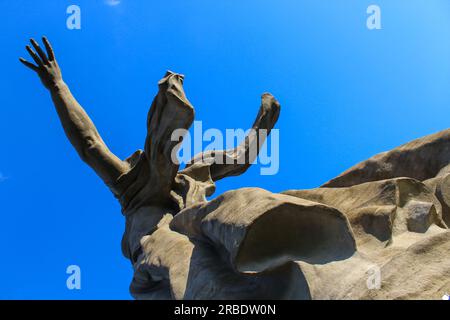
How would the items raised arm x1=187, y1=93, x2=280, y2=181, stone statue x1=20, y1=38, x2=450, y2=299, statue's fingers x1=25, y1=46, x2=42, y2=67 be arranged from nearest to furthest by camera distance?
stone statue x1=20, y1=38, x2=450, y2=299 < raised arm x1=187, y1=93, x2=280, y2=181 < statue's fingers x1=25, y1=46, x2=42, y2=67

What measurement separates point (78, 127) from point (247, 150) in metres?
1.43

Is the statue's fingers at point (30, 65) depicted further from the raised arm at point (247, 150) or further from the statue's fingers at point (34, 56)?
the raised arm at point (247, 150)

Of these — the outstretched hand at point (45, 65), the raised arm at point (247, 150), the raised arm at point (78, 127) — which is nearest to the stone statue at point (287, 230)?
the raised arm at point (78, 127)

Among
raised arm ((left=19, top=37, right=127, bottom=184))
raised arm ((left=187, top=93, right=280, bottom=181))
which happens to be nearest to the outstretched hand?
raised arm ((left=19, top=37, right=127, bottom=184))

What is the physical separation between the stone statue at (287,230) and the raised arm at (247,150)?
530mm

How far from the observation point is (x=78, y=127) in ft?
15.2

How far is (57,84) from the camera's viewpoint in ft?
16.0

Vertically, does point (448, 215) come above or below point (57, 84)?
below

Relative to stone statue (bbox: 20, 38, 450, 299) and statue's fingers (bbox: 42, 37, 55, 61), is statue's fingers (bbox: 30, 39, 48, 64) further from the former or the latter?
stone statue (bbox: 20, 38, 450, 299)

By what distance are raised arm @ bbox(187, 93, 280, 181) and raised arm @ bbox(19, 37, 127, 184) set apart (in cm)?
75

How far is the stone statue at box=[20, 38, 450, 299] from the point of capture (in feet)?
7.29
